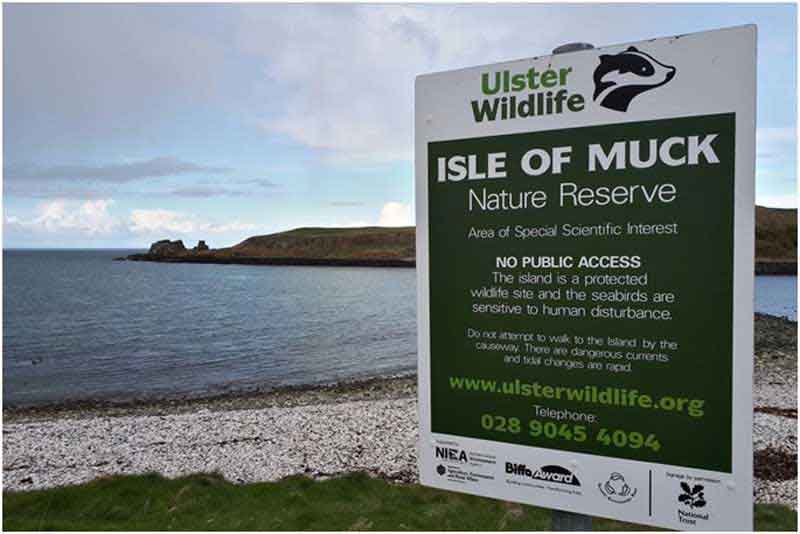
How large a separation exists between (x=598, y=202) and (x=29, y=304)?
86698 mm

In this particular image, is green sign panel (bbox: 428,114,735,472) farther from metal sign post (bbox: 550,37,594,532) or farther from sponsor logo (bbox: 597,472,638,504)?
metal sign post (bbox: 550,37,594,532)

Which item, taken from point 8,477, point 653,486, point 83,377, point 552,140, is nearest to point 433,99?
point 552,140

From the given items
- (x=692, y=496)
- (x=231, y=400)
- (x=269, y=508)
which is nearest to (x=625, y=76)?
(x=692, y=496)

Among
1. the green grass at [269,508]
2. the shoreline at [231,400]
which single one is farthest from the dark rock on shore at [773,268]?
the green grass at [269,508]

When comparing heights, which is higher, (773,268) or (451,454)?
(451,454)

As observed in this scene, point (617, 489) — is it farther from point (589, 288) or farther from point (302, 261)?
point (302, 261)

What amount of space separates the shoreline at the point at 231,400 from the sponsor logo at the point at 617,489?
59.9ft

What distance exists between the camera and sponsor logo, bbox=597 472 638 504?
3.11 meters

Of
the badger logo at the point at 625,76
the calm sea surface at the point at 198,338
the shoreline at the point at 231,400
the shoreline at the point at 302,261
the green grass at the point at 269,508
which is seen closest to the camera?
the badger logo at the point at 625,76

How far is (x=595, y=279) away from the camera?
315 centimetres

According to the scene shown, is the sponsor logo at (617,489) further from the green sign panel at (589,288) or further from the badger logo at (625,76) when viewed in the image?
the badger logo at (625,76)

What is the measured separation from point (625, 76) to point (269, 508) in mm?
8173

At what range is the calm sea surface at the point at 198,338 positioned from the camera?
28406 millimetres

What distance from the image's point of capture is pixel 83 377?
3009cm
